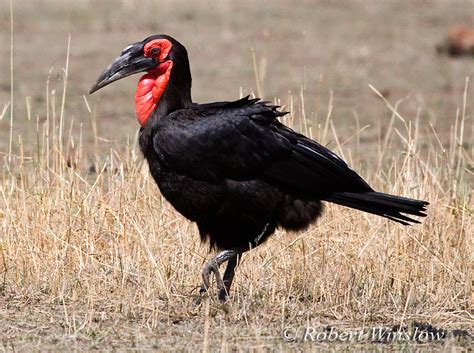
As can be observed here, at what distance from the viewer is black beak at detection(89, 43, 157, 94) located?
20.1ft

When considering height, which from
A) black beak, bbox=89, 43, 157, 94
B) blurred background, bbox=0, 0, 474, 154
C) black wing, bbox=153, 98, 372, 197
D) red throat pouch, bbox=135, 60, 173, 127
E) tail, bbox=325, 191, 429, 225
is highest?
black beak, bbox=89, 43, 157, 94

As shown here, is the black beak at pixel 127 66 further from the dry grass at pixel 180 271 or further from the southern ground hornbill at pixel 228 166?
the dry grass at pixel 180 271

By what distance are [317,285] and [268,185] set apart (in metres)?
0.58

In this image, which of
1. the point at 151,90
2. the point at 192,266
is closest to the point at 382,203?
the point at 192,266

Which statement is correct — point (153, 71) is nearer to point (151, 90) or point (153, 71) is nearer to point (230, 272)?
point (151, 90)

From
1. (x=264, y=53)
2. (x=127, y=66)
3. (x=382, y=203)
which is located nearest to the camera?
(x=382, y=203)

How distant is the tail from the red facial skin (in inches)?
39.1

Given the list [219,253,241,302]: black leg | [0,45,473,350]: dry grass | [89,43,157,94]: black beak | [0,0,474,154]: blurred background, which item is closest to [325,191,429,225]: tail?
[0,45,473,350]: dry grass

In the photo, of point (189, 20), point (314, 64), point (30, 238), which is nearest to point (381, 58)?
point (314, 64)

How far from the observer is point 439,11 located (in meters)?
16.3

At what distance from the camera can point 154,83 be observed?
616 centimetres

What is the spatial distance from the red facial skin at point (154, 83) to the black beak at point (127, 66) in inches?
1.4

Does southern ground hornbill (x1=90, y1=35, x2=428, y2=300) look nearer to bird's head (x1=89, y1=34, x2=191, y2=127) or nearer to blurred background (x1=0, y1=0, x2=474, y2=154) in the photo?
bird's head (x1=89, y1=34, x2=191, y2=127)

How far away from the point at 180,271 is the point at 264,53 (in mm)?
5823
